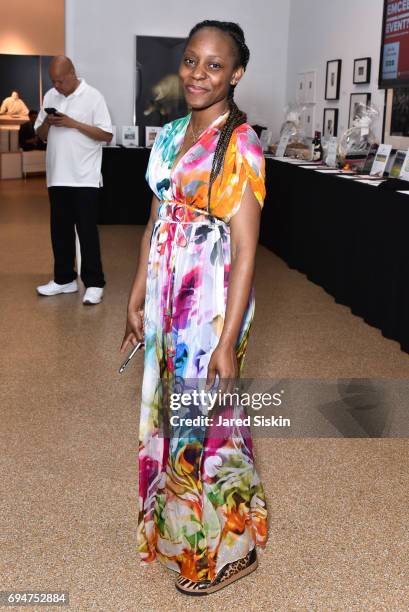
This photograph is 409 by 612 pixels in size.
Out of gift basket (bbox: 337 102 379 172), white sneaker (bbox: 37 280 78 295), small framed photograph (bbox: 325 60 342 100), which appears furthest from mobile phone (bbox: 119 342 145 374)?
small framed photograph (bbox: 325 60 342 100)

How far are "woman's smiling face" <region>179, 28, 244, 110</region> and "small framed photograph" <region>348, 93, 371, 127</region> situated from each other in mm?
4997

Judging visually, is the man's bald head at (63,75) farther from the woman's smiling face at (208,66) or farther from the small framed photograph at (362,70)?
the woman's smiling face at (208,66)

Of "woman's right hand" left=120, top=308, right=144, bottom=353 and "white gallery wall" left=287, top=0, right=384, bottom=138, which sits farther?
"white gallery wall" left=287, top=0, right=384, bottom=138

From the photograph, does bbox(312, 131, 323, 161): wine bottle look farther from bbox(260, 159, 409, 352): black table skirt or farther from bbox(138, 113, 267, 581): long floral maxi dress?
bbox(138, 113, 267, 581): long floral maxi dress

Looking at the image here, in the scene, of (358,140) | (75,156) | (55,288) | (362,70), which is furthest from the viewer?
(362,70)

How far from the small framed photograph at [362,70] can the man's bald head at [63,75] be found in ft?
8.88

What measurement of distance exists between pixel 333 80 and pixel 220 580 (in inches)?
245

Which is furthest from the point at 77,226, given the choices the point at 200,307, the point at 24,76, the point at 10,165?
the point at 24,76

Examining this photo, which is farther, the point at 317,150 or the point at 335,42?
the point at 335,42

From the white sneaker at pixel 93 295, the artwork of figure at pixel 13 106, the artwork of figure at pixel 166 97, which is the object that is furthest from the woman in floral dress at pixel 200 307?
the artwork of figure at pixel 13 106

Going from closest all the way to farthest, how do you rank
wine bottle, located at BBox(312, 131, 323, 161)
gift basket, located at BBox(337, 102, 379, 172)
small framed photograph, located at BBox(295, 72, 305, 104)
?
gift basket, located at BBox(337, 102, 379, 172)
wine bottle, located at BBox(312, 131, 323, 161)
small framed photograph, located at BBox(295, 72, 305, 104)

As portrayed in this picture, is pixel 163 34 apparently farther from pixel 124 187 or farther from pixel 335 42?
pixel 335 42

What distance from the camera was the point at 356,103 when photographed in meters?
7.07

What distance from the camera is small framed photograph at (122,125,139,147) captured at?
9.31m
